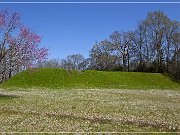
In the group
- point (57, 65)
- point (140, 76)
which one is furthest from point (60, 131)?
point (57, 65)

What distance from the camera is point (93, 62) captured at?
132125 mm

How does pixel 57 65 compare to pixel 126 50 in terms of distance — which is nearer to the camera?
pixel 126 50

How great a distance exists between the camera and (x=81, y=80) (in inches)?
2982

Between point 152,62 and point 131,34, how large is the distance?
13.3 meters

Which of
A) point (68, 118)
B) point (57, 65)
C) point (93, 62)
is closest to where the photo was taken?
point (68, 118)

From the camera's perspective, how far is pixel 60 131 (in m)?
16.3

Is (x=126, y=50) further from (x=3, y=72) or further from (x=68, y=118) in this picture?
(x=68, y=118)

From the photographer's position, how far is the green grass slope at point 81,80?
69.4 metres

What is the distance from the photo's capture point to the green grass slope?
69.4 m

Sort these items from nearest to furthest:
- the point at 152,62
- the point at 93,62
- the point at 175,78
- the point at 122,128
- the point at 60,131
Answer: the point at 60,131
the point at 122,128
the point at 175,78
the point at 152,62
the point at 93,62

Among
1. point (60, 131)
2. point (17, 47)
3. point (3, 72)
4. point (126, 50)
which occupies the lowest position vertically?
point (60, 131)

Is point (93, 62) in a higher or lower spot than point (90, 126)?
higher

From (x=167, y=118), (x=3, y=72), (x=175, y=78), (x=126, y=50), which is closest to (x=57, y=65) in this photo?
(x=126, y=50)

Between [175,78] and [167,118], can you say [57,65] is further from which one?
[167,118]
